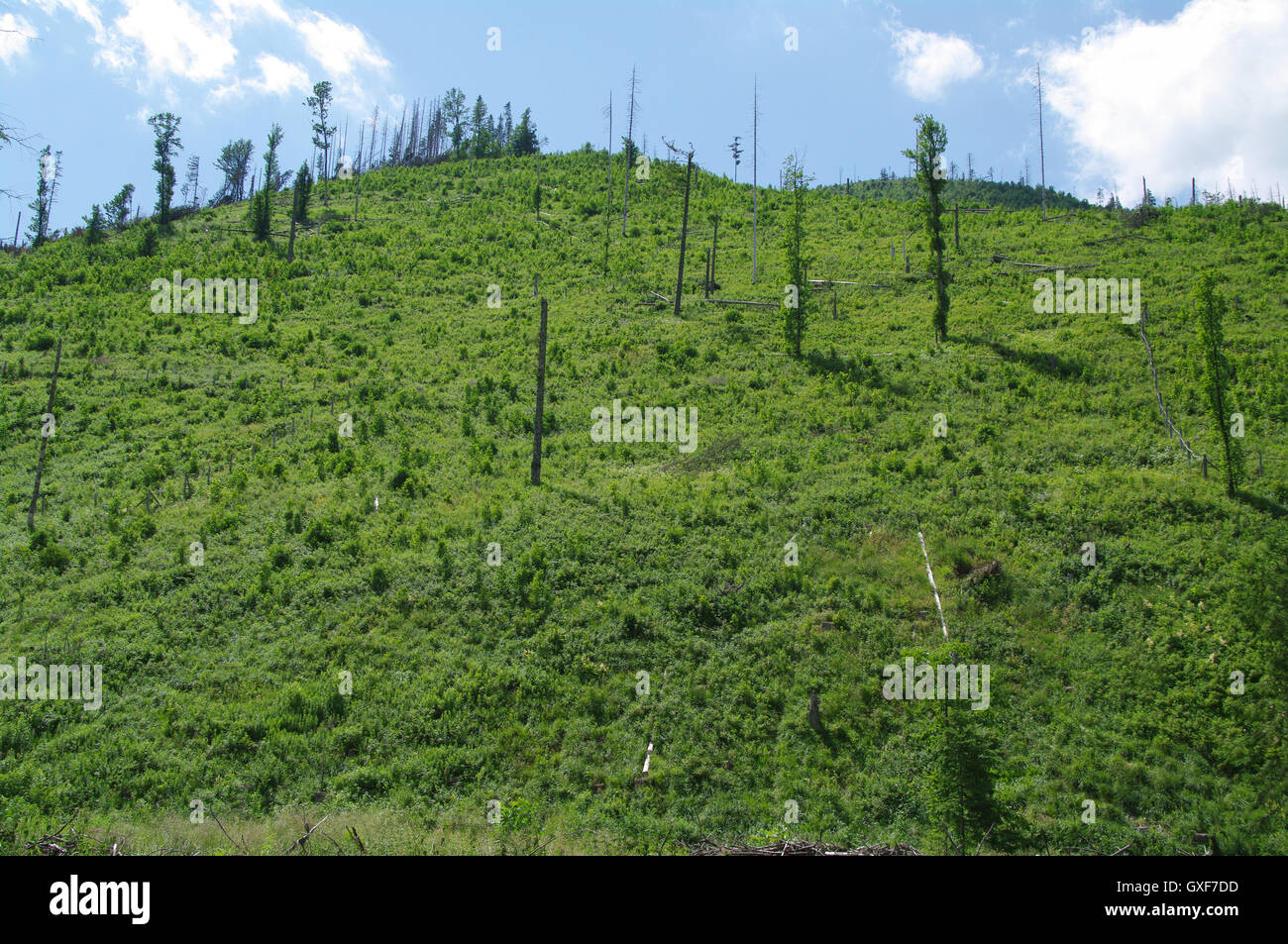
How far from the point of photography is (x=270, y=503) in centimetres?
2511

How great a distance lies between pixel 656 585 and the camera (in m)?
20.4

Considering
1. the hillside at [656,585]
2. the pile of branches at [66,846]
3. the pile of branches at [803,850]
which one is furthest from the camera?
the hillside at [656,585]

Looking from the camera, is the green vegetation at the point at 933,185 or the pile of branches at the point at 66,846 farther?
the green vegetation at the point at 933,185

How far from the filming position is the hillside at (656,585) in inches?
560

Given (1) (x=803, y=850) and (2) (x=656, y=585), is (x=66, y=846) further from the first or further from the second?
(2) (x=656, y=585)

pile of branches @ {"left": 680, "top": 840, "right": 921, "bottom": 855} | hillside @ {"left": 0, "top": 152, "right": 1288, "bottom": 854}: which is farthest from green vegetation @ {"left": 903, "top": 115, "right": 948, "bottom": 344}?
pile of branches @ {"left": 680, "top": 840, "right": 921, "bottom": 855}

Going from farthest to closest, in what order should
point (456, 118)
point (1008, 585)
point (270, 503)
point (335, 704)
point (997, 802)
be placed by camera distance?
point (456, 118) → point (270, 503) → point (1008, 585) → point (335, 704) → point (997, 802)

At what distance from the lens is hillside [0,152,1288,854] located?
14227 millimetres

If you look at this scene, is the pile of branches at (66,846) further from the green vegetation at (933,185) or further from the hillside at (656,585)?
the green vegetation at (933,185)

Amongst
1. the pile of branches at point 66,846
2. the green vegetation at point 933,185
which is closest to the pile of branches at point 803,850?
the pile of branches at point 66,846

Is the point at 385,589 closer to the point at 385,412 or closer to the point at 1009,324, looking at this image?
the point at 385,412

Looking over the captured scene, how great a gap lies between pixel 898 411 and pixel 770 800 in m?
20.2

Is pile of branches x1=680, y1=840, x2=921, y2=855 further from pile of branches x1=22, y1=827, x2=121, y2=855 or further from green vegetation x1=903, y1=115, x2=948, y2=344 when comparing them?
green vegetation x1=903, y1=115, x2=948, y2=344

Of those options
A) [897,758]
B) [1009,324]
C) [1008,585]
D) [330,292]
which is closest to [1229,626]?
[1008,585]
